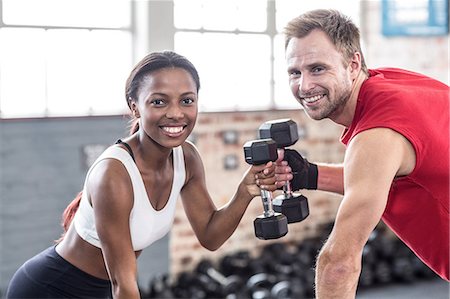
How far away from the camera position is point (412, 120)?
1.54 metres

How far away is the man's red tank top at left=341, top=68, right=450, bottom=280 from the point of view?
1.55 metres

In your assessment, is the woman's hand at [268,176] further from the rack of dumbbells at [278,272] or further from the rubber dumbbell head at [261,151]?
the rack of dumbbells at [278,272]

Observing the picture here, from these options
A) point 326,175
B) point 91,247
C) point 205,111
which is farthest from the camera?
point 205,111

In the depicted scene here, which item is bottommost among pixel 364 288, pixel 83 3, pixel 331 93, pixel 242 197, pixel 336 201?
pixel 364 288

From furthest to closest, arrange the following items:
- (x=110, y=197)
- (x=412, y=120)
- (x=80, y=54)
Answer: (x=80, y=54), (x=110, y=197), (x=412, y=120)

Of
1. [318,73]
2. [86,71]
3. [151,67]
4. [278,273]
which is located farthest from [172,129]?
[278,273]

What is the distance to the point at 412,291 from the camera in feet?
14.7

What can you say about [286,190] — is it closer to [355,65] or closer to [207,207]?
[207,207]

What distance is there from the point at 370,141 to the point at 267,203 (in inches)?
16.2

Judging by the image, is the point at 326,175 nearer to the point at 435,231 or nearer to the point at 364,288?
the point at 435,231

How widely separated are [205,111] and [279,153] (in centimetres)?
262

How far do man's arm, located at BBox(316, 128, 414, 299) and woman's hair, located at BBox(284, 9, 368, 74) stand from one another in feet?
1.04

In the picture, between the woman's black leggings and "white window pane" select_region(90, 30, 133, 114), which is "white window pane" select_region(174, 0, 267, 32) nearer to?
"white window pane" select_region(90, 30, 133, 114)

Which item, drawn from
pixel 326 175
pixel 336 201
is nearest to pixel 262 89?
pixel 336 201
